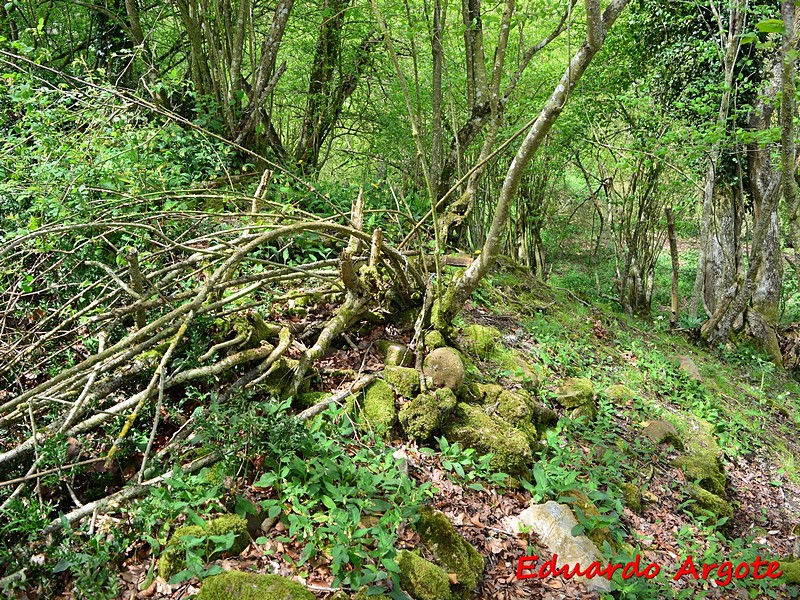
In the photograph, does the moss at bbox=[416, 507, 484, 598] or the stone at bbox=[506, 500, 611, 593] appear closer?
the moss at bbox=[416, 507, 484, 598]

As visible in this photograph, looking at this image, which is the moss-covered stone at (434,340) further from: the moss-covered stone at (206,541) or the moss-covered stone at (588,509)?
the moss-covered stone at (206,541)

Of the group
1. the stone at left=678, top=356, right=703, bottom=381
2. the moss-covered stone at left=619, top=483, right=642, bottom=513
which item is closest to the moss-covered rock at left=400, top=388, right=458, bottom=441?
the moss-covered stone at left=619, top=483, right=642, bottom=513

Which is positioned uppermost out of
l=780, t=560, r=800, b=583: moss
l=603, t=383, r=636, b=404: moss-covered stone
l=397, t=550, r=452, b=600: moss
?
l=397, t=550, r=452, b=600: moss

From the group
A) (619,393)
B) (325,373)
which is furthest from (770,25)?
(619,393)

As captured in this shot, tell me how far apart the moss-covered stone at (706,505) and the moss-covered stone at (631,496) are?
553 millimetres

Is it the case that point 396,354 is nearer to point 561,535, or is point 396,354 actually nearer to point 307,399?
point 307,399

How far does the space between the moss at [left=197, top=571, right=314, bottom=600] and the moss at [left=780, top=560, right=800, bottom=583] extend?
3212 millimetres

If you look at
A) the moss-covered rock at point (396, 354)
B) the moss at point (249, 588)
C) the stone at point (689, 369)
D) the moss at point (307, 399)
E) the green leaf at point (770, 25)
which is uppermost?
the green leaf at point (770, 25)

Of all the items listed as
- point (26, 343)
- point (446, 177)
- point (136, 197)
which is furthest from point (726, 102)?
point (26, 343)

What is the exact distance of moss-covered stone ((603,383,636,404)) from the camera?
16.6ft

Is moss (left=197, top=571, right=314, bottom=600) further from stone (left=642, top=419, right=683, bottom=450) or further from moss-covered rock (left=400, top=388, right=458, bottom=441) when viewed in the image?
stone (left=642, top=419, right=683, bottom=450)

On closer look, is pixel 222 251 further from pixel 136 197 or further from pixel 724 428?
pixel 724 428

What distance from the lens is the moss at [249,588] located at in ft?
6.46

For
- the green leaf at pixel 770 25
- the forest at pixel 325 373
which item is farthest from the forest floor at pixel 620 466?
the green leaf at pixel 770 25
